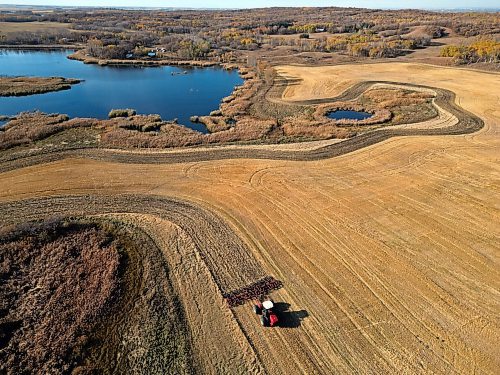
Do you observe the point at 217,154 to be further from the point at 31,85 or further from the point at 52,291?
the point at 31,85

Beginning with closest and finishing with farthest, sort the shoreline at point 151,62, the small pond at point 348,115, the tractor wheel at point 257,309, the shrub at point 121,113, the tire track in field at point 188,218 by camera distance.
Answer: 1. the tractor wheel at point 257,309
2. the tire track in field at point 188,218
3. the shrub at point 121,113
4. the small pond at point 348,115
5. the shoreline at point 151,62

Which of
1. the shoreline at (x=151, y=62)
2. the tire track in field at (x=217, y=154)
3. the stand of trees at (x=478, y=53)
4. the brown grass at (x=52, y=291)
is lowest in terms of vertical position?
the brown grass at (x=52, y=291)

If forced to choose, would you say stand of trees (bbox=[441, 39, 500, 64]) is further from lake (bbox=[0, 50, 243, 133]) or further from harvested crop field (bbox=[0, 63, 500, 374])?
lake (bbox=[0, 50, 243, 133])

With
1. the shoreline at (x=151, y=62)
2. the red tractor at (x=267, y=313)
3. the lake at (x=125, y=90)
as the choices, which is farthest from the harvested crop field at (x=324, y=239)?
the shoreline at (x=151, y=62)

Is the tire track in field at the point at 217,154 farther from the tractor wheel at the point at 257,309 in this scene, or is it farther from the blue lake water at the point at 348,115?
the tractor wheel at the point at 257,309

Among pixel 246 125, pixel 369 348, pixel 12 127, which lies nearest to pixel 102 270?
pixel 369 348

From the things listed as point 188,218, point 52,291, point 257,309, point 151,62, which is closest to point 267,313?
point 257,309

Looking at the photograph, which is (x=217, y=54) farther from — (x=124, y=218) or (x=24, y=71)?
(x=124, y=218)
